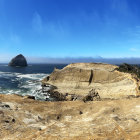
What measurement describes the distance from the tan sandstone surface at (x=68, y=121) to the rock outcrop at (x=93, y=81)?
13839mm

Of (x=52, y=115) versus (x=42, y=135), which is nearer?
(x=42, y=135)

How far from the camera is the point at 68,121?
12688 millimetres

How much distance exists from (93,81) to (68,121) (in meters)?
27.0

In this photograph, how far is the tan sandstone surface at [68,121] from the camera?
32.7 ft

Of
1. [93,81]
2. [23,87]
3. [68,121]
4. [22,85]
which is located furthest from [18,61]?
[68,121]

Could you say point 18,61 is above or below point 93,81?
above

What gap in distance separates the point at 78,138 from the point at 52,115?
4.91 m

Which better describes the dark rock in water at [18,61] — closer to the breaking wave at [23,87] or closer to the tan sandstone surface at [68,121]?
the breaking wave at [23,87]

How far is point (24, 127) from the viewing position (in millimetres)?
11430

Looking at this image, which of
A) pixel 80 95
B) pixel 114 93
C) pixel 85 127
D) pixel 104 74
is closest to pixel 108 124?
pixel 85 127

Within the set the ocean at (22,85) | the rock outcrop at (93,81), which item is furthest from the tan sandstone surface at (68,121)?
the ocean at (22,85)

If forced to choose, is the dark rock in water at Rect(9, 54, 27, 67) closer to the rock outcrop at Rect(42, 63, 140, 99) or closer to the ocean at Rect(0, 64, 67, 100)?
the ocean at Rect(0, 64, 67, 100)

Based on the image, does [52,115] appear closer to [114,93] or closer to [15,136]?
[15,136]

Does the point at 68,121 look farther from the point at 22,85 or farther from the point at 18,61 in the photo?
the point at 18,61
